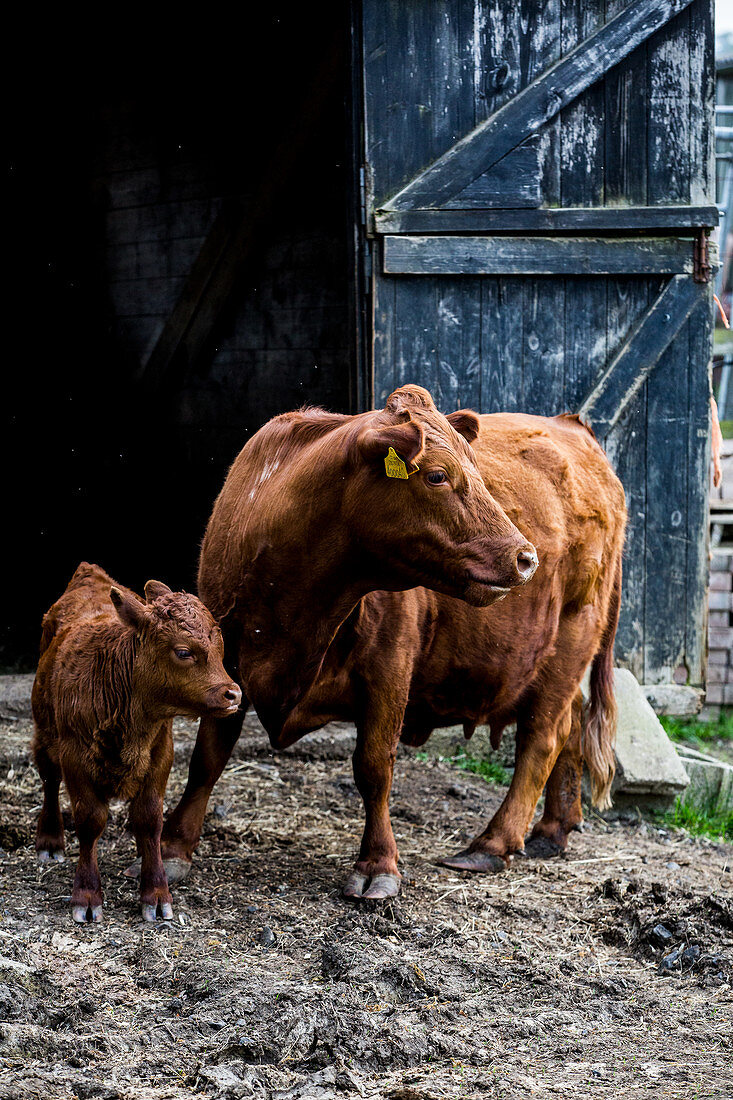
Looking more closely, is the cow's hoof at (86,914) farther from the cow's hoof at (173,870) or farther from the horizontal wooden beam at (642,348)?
the horizontal wooden beam at (642,348)

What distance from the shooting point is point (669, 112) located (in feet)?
21.4

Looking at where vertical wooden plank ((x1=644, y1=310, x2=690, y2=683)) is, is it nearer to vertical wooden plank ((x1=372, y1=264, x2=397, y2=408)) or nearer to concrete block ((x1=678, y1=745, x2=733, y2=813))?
concrete block ((x1=678, y1=745, x2=733, y2=813))

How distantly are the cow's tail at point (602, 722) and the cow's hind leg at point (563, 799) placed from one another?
58mm

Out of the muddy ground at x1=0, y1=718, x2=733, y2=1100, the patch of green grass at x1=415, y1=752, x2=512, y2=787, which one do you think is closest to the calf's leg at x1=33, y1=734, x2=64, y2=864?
the muddy ground at x1=0, y1=718, x2=733, y2=1100

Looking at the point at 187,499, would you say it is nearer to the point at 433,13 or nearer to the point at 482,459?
the point at 433,13

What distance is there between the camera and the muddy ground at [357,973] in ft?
9.79

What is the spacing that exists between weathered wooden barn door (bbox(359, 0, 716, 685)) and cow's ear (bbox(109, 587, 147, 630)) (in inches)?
110

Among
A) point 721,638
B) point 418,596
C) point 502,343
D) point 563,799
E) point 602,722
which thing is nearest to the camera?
point 418,596

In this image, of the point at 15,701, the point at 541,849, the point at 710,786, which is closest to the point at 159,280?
the point at 15,701

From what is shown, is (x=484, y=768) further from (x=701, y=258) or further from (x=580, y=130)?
(x=580, y=130)

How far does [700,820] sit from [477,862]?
1767 mm

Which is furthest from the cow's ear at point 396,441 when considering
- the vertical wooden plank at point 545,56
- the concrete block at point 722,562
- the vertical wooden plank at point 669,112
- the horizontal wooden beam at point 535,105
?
the concrete block at point 722,562

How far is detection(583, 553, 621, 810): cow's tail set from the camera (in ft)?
17.7

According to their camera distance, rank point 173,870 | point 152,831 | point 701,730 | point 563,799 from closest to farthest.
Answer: point 152,831
point 173,870
point 563,799
point 701,730
